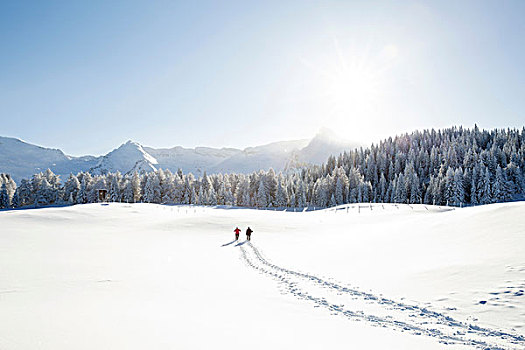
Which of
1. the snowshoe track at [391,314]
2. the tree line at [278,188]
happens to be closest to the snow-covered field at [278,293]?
the snowshoe track at [391,314]

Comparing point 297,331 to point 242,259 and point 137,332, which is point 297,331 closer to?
point 137,332

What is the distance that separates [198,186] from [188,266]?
82.9 m

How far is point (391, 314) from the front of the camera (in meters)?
8.25

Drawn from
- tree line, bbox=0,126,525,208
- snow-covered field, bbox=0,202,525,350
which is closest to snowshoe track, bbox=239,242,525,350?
snow-covered field, bbox=0,202,525,350

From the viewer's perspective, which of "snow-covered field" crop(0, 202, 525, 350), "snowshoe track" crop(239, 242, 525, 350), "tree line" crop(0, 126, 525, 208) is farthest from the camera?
"tree line" crop(0, 126, 525, 208)

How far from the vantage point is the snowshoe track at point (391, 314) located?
6.41m

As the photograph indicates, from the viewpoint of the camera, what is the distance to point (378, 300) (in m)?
9.65

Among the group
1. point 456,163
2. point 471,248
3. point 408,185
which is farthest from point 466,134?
point 471,248

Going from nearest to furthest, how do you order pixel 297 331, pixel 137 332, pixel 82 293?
1. pixel 137 332
2. pixel 297 331
3. pixel 82 293

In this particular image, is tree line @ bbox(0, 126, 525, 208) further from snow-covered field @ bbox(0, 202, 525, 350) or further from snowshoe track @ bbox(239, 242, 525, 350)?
snowshoe track @ bbox(239, 242, 525, 350)

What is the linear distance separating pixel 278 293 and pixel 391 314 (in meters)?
4.27

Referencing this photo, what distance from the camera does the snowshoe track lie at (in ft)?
21.0

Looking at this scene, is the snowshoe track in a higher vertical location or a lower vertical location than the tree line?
lower

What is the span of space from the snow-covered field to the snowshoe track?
4 centimetres
